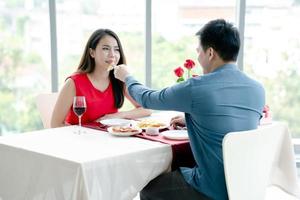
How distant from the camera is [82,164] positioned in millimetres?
1570

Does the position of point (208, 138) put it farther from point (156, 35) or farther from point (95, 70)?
point (156, 35)

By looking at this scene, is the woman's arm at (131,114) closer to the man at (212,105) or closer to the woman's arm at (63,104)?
the woman's arm at (63,104)

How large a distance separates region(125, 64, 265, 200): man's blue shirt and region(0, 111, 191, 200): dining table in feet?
0.56

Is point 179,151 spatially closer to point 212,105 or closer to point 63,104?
point 212,105

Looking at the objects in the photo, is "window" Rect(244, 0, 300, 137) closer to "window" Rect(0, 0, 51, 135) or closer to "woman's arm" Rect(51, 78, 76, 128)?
"window" Rect(0, 0, 51, 135)

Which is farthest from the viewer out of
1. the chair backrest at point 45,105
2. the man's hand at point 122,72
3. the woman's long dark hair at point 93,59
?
the chair backrest at point 45,105

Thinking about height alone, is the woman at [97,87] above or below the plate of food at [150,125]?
above

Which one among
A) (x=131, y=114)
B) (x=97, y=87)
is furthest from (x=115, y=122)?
(x=97, y=87)

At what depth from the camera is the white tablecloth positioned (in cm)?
162

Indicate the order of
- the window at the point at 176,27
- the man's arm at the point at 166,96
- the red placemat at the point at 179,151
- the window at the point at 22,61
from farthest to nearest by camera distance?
the window at the point at 176,27 < the window at the point at 22,61 < the red placemat at the point at 179,151 < the man's arm at the point at 166,96

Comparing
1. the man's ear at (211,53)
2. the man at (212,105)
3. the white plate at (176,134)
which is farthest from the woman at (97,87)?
the man's ear at (211,53)

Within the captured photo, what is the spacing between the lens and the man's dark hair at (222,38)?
1748 millimetres

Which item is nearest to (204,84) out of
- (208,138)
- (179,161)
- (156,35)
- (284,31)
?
(208,138)

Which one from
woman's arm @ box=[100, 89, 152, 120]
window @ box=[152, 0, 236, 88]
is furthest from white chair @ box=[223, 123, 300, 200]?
window @ box=[152, 0, 236, 88]
